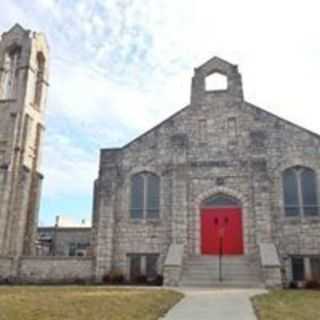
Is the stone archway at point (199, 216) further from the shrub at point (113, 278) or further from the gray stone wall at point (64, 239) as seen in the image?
the gray stone wall at point (64, 239)

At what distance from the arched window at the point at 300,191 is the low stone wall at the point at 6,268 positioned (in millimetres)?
12708

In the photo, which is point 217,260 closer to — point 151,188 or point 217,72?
point 151,188

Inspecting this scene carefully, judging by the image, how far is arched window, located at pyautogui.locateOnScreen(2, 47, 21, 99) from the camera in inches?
947

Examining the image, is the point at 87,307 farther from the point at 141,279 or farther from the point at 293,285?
the point at 293,285

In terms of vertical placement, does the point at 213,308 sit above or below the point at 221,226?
below

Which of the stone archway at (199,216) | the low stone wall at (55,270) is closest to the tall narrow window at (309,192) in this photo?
the stone archway at (199,216)

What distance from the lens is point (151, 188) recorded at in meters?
20.8

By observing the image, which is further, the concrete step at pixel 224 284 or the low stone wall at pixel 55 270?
the low stone wall at pixel 55 270

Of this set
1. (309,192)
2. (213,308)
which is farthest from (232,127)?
(213,308)

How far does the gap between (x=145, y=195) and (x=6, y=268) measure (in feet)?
23.5

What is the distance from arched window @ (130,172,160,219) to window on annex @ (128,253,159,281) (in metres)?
1.81

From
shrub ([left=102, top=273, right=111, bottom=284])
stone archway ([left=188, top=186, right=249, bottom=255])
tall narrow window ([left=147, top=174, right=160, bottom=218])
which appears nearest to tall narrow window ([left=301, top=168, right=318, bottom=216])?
stone archway ([left=188, top=186, right=249, bottom=255])

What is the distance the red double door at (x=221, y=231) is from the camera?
755 inches

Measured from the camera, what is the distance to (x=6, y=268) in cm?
1961
